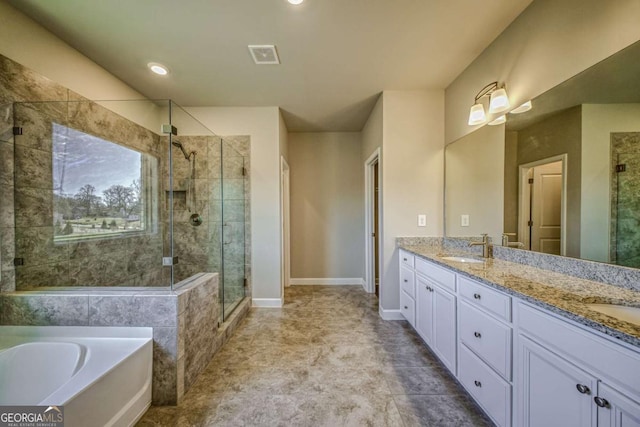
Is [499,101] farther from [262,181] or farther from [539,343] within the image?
[262,181]

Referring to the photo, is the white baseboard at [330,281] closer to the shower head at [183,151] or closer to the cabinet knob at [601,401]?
the shower head at [183,151]

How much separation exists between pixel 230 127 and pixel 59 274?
7.43ft

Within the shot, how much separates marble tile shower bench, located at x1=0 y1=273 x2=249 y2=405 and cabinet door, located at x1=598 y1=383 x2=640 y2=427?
1.99 metres

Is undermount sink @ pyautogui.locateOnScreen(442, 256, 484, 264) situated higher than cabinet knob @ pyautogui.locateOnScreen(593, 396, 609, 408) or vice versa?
undermount sink @ pyautogui.locateOnScreen(442, 256, 484, 264)

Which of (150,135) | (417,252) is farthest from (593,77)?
(150,135)

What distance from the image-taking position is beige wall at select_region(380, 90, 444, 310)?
9.14ft

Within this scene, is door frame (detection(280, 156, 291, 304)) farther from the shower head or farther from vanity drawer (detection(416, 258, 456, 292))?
vanity drawer (detection(416, 258, 456, 292))

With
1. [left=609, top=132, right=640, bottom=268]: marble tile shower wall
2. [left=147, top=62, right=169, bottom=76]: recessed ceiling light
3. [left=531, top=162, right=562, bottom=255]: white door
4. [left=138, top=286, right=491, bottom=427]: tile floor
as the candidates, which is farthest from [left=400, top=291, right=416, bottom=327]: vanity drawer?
[left=147, top=62, right=169, bottom=76]: recessed ceiling light

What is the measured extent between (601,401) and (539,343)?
0.81 ft

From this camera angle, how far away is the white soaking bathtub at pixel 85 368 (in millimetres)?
1159

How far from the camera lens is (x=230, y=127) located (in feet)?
10.5

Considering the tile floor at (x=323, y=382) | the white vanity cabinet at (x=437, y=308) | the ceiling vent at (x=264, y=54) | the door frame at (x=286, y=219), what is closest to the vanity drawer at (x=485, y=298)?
the white vanity cabinet at (x=437, y=308)

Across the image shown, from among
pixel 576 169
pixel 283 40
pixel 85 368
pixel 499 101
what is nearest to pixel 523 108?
pixel 499 101

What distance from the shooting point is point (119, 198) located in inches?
94.0
